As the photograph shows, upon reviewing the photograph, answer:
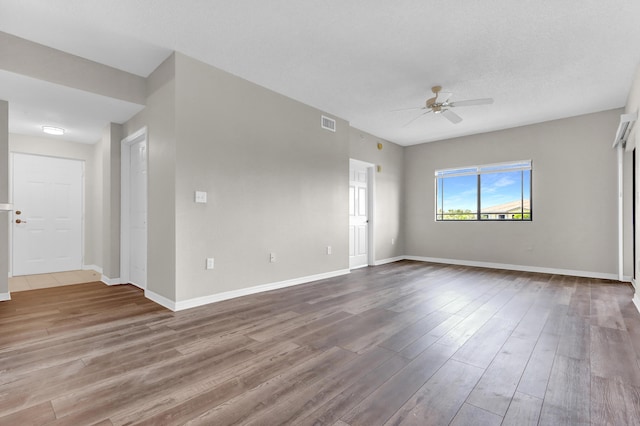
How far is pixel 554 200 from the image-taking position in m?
5.62

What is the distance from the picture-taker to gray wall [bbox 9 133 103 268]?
5348 mm

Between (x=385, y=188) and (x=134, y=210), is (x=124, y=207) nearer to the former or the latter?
(x=134, y=210)

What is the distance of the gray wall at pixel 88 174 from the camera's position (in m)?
5.35

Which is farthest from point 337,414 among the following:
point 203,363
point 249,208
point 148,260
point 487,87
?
point 487,87

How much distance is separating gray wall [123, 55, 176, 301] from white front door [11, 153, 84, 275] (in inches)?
123

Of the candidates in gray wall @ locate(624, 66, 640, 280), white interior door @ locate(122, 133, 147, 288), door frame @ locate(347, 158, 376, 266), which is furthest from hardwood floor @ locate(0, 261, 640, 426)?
door frame @ locate(347, 158, 376, 266)

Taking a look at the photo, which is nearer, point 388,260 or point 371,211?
point 371,211

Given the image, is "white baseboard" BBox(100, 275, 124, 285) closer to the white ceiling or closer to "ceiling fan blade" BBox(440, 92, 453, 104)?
the white ceiling

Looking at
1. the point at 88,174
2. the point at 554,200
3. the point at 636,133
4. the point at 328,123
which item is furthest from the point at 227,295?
the point at 554,200

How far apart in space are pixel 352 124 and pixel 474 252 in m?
3.75

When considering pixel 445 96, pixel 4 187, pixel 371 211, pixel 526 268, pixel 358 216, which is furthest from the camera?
pixel 371 211

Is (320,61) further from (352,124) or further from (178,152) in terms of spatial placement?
(352,124)

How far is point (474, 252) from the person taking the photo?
257 inches

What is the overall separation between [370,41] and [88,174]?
581 cm
